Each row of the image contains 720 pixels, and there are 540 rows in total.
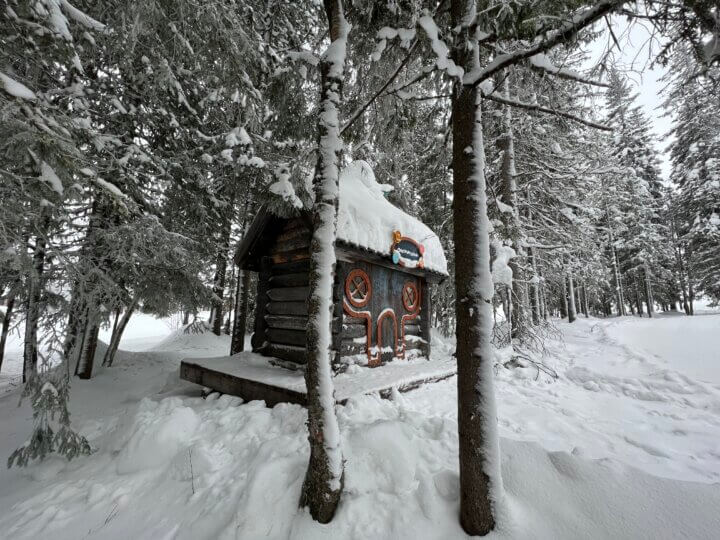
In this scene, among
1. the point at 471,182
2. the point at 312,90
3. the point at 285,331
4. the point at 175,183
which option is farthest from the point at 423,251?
the point at 175,183

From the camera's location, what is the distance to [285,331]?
6.58 meters

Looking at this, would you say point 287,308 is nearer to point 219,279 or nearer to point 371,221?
point 371,221

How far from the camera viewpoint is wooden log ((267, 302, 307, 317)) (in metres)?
6.17

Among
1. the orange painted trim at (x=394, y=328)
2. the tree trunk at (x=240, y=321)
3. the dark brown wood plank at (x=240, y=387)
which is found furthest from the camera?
the tree trunk at (x=240, y=321)

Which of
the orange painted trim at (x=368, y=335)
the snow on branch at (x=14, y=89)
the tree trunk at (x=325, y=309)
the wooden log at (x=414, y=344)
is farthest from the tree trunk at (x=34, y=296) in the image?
the wooden log at (x=414, y=344)

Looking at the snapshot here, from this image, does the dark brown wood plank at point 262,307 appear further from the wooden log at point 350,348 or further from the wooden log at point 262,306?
the wooden log at point 350,348

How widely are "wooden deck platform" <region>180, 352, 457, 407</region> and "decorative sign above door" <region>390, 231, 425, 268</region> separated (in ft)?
6.90

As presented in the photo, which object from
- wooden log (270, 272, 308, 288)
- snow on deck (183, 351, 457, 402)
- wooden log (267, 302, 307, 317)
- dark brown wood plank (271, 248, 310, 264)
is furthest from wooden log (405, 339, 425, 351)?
dark brown wood plank (271, 248, 310, 264)

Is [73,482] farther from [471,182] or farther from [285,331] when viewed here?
[471,182]

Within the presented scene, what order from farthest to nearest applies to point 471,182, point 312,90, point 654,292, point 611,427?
1. point 654,292
2. point 312,90
3. point 611,427
4. point 471,182

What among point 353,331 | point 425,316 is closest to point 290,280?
point 353,331

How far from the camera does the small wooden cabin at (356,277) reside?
5832mm

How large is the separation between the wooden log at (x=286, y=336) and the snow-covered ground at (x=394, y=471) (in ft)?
5.18

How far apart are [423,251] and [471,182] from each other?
4611mm
